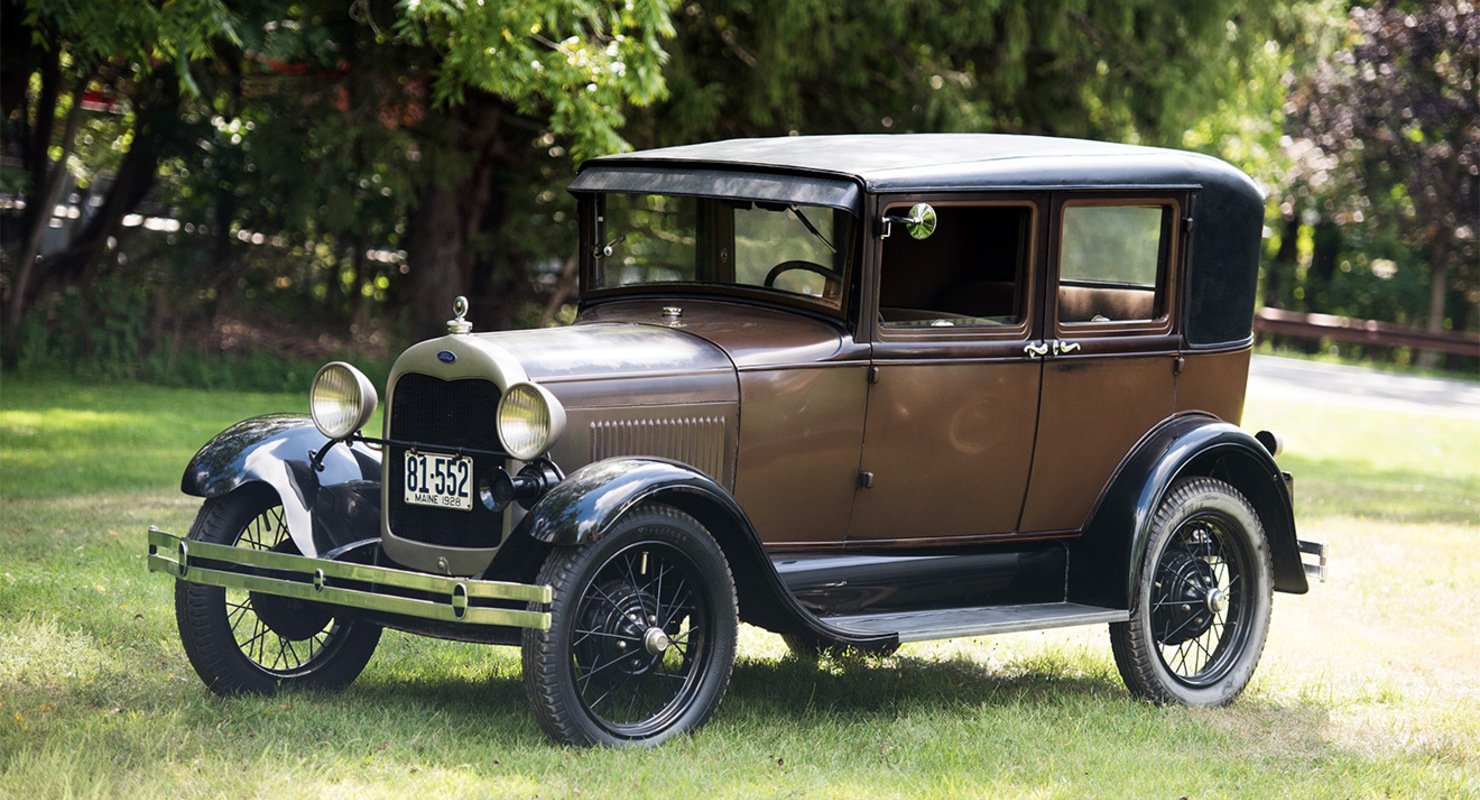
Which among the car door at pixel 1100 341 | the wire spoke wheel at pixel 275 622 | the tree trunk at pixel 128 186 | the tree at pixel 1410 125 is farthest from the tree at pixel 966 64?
the tree at pixel 1410 125

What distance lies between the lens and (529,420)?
515 cm

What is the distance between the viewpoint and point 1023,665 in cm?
693

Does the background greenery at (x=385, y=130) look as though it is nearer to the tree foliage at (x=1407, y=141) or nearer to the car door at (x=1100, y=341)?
the car door at (x=1100, y=341)

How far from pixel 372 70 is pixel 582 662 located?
33.2 ft

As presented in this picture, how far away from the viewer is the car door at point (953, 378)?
19.4 ft

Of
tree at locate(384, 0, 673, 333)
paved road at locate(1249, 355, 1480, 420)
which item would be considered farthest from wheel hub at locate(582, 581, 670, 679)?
paved road at locate(1249, 355, 1480, 420)

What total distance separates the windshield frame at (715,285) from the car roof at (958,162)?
0.15m

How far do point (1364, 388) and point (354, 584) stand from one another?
860 inches

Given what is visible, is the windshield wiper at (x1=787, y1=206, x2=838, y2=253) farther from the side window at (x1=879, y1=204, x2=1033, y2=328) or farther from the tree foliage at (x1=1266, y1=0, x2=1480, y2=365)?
the tree foliage at (x1=1266, y1=0, x2=1480, y2=365)

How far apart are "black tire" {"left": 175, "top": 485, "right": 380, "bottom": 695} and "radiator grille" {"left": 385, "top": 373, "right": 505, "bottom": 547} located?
40 centimetres

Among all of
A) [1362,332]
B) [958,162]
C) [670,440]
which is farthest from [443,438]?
[1362,332]

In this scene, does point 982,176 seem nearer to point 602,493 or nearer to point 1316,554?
point 602,493

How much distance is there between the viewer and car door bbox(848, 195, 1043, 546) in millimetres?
5898

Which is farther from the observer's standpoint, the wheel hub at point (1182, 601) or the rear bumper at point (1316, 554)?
the rear bumper at point (1316, 554)
